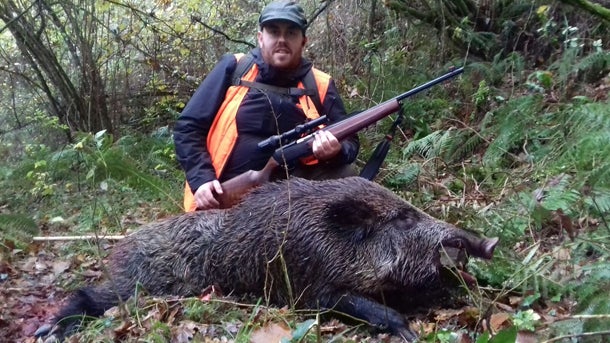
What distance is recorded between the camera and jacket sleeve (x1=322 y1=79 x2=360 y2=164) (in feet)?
17.7

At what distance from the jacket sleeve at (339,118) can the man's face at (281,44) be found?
382mm

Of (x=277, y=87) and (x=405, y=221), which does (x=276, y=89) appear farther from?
(x=405, y=221)

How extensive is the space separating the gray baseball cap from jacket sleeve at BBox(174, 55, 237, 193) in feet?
1.46

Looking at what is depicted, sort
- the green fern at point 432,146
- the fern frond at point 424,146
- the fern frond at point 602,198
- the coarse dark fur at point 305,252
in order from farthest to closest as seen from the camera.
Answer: the fern frond at point 424,146, the green fern at point 432,146, the coarse dark fur at point 305,252, the fern frond at point 602,198

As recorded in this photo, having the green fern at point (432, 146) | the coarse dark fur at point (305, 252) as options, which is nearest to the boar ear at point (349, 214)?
the coarse dark fur at point (305, 252)

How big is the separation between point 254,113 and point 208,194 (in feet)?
2.28

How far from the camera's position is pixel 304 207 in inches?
172

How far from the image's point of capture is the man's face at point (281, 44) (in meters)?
5.32

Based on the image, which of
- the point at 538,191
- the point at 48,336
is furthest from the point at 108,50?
the point at 538,191

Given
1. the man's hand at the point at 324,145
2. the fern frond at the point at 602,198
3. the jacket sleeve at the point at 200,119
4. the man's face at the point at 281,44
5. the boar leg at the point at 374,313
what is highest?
the man's face at the point at 281,44

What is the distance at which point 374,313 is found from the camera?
402 centimetres

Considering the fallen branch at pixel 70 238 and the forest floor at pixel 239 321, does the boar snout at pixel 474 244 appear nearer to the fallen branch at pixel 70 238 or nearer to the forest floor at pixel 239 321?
the forest floor at pixel 239 321

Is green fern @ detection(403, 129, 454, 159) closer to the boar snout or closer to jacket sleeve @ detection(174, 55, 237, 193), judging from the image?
jacket sleeve @ detection(174, 55, 237, 193)

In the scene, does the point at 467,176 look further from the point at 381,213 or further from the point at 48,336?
the point at 48,336
